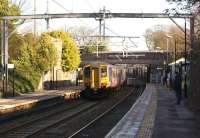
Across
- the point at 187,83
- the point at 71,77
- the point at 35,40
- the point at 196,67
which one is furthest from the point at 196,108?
the point at 71,77

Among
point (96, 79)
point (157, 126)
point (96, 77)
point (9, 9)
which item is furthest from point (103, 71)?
point (157, 126)

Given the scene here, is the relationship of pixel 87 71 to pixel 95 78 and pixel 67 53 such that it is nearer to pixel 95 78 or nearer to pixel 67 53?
pixel 95 78

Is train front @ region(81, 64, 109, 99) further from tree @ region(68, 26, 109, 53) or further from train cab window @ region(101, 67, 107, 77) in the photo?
tree @ region(68, 26, 109, 53)

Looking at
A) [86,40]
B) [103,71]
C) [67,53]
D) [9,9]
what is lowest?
[103,71]

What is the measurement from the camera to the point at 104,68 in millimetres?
48312

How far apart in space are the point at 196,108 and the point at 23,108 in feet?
36.7

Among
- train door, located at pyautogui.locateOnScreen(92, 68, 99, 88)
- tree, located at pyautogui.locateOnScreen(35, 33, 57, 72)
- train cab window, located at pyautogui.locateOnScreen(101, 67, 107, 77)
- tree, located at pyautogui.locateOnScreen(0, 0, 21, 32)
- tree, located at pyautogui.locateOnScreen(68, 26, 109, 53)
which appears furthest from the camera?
tree, located at pyautogui.locateOnScreen(68, 26, 109, 53)

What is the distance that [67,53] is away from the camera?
77.5 meters

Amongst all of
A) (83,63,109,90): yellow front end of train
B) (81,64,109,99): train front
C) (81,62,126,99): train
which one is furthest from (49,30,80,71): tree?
(83,63,109,90): yellow front end of train

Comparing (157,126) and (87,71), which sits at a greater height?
(87,71)

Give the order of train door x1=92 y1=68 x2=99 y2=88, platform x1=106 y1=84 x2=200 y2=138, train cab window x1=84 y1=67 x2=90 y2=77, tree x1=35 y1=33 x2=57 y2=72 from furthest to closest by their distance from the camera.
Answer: tree x1=35 y1=33 x2=57 y2=72 < train cab window x1=84 y1=67 x2=90 y2=77 < train door x1=92 y1=68 x2=99 y2=88 < platform x1=106 y1=84 x2=200 y2=138

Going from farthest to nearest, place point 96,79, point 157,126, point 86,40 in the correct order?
point 86,40 < point 96,79 < point 157,126

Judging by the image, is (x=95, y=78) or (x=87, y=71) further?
(x=87, y=71)

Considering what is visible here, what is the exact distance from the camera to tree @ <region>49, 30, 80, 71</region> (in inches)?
3031
